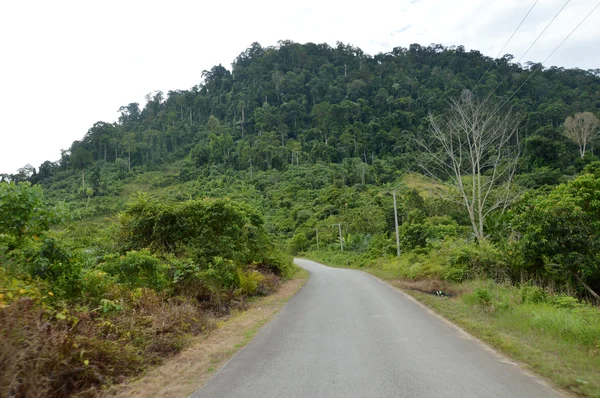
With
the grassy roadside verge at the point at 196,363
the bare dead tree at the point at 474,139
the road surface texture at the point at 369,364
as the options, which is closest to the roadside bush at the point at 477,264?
the bare dead tree at the point at 474,139

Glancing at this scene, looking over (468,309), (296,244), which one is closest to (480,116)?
(468,309)

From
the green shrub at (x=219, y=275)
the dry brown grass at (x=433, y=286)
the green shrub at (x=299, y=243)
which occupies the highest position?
the green shrub at (x=219, y=275)

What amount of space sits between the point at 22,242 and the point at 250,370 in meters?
4.32

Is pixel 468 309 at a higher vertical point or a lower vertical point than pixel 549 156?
lower

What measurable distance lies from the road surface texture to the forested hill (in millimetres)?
56496

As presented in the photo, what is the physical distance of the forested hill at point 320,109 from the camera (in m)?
84.1

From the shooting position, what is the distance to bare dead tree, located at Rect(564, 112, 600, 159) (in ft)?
179

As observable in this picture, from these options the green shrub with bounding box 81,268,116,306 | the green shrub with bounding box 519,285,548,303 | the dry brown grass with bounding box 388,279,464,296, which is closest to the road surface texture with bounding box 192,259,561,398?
the green shrub with bounding box 519,285,548,303

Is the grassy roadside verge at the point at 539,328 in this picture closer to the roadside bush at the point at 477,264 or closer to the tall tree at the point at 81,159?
the roadside bush at the point at 477,264

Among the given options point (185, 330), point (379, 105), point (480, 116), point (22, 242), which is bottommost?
point (185, 330)

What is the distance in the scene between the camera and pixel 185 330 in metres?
7.42

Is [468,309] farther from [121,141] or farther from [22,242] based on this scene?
[121,141]

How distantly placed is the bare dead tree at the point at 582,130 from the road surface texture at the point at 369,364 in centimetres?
6214

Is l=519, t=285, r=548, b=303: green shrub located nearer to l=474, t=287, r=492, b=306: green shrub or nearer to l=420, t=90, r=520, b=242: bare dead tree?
l=474, t=287, r=492, b=306: green shrub
